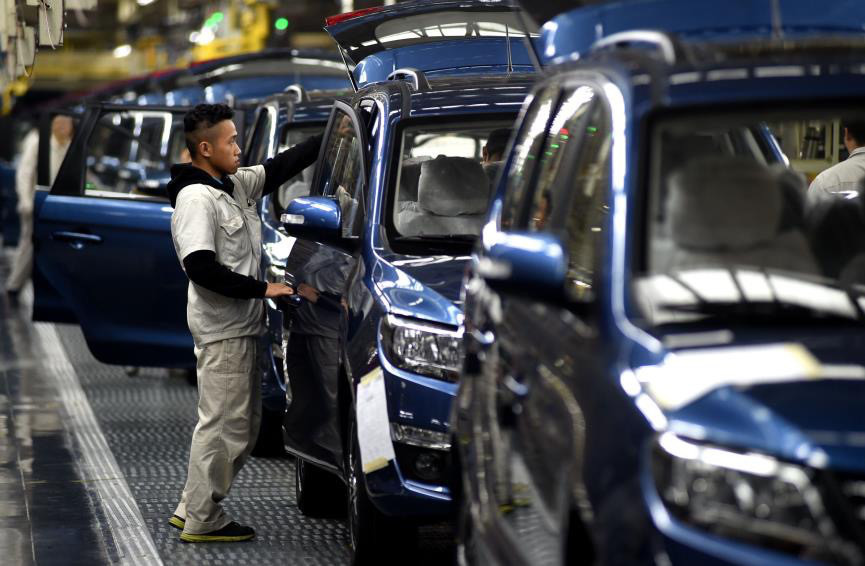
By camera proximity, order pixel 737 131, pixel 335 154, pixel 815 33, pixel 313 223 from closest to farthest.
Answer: pixel 815 33 < pixel 737 131 < pixel 313 223 < pixel 335 154

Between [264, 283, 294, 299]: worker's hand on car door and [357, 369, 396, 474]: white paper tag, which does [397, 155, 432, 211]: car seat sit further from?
[357, 369, 396, 474]: white paper tag

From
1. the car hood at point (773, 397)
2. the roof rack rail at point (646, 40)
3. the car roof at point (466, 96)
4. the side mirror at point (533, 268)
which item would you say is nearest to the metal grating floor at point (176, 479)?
the car roof at point (466, 96)

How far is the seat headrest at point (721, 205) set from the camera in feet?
12.3

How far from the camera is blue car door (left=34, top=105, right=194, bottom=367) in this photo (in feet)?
34.7

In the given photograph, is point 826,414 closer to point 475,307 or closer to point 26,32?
point 475,307

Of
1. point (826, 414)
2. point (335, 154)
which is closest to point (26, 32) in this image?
point (335, 154)

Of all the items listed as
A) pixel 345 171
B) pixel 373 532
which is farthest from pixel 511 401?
pixel 345 171

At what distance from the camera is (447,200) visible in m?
7.02

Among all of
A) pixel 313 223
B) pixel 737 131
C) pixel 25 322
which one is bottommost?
pixel 25 322

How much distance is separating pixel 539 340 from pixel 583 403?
47 cm

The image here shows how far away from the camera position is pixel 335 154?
7898 millimetres

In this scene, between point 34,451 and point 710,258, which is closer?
point 710,258

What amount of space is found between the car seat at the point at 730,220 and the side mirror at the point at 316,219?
315cm

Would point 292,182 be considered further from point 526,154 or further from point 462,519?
point 462,519
